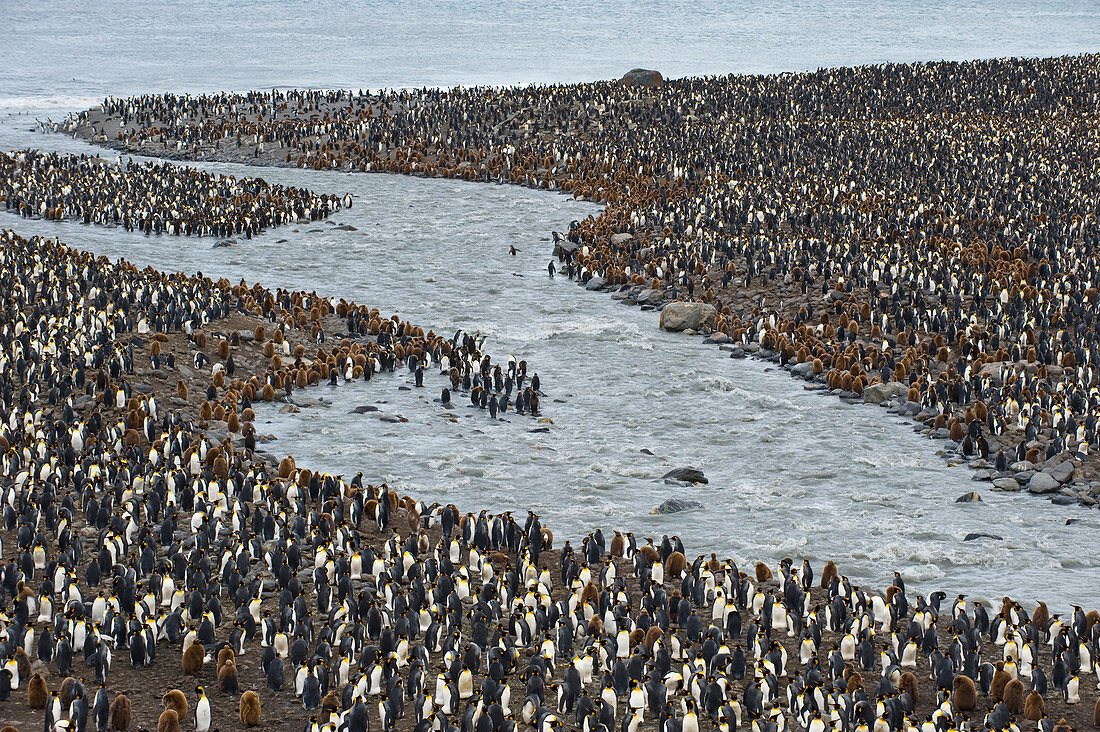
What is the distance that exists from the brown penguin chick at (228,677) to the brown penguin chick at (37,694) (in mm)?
1584

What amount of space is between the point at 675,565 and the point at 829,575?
1.86 metres

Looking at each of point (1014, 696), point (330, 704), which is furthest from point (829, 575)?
point (330, 704)

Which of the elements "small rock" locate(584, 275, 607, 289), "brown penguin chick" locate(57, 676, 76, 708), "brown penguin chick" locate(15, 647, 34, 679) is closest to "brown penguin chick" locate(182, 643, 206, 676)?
"brown penguin chick" locate(57, 676, 76, 708)

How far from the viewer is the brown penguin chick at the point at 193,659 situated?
487 inches

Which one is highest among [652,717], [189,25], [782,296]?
[189,25]

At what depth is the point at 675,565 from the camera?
49.8ft

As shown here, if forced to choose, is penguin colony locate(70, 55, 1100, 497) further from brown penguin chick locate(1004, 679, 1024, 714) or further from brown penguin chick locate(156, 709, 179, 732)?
brown penguin chick locate(156, 709, 179, 732)

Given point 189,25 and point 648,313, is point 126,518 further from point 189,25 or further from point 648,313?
point 189,25

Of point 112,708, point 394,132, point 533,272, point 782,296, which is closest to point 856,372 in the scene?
point 782,296

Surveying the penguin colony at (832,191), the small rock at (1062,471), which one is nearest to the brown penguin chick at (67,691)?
the penguin colony at (832,191)

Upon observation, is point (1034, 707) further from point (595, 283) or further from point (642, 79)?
point (642, 79)

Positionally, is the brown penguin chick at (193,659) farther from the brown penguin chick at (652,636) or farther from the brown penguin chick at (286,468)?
the brown penguin chick at (286,468)

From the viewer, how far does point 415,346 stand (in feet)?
81.0

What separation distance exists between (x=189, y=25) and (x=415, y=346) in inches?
5203
